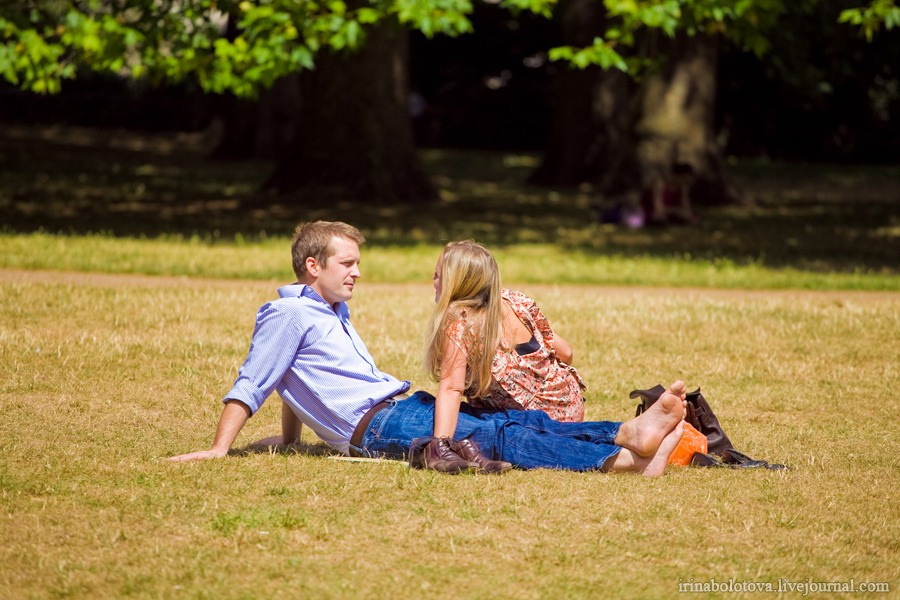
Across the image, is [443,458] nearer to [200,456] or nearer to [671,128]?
[200,456]

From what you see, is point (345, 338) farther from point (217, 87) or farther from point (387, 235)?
point (387, 235)

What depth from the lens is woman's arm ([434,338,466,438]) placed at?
576 cm

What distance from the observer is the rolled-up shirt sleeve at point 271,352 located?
5.84m

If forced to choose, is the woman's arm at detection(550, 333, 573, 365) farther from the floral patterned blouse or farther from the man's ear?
the man's ear

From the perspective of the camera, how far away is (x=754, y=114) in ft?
128

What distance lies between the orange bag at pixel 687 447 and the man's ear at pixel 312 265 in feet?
6.17

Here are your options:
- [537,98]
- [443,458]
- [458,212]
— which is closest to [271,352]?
[443,458]

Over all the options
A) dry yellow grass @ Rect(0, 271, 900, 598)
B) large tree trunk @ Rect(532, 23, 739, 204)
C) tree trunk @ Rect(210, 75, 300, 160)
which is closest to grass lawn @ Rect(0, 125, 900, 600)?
dry yellow grass @ Rect(0, 271, 900, 598)

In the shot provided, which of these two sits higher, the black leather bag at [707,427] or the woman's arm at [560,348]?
the woman's arm at [560,348]

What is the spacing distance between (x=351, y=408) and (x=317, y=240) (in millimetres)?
810

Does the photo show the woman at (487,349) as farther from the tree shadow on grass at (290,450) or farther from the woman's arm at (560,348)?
the tree shadow on grass at (290,450)

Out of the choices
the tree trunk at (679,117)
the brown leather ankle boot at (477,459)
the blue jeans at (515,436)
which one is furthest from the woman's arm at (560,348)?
the tree trunk at (679,117)

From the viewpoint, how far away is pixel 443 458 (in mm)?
5723

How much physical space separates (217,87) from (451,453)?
9847 mm
